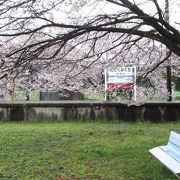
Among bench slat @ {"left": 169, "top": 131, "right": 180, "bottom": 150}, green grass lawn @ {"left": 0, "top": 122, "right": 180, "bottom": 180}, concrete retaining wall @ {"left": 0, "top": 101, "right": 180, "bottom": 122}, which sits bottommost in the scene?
green grass lawn @ {"left": 0, "top": 122, "right": 180, "bottom": 180}

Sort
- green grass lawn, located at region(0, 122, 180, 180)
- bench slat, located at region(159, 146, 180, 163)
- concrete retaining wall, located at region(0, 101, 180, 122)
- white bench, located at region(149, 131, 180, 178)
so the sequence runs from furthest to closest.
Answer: concrete retaining wall, located at region(0, 101, 180, 122) < green grass lawn, located at region(0, 122, 180, 180) < bench slat, located at region(159, 146, 180, 163) < white bench, located at region(149, 131, 180, 178)

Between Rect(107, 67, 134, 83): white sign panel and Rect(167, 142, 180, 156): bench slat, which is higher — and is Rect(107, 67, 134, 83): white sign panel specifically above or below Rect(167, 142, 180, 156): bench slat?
above

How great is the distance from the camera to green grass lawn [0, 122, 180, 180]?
30.3ft

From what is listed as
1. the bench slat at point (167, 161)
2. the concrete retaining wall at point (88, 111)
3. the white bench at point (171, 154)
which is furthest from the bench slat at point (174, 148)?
the concrete retaining wall at point (88, 111)

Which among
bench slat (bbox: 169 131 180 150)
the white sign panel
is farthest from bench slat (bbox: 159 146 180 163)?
the white sign panel

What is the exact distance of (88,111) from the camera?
19078mm

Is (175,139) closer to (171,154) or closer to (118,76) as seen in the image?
(171,154)

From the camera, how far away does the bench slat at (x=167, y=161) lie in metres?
7.64

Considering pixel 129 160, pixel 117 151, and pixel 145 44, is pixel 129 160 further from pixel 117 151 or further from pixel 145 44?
pixel 145 44

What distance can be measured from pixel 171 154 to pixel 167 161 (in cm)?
55

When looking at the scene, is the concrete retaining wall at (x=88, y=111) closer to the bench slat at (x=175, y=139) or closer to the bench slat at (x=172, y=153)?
the bench slat at (x=172, y=153)

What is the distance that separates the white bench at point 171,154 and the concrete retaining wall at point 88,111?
924cm

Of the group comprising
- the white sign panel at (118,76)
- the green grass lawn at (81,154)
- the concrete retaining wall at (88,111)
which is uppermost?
the white sign panel at (118,76)

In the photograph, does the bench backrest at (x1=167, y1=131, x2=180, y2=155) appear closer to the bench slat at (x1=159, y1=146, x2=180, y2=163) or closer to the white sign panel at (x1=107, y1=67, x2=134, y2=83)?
the bench slat at (x1=159, y1=146, x2=180, y2=163)
